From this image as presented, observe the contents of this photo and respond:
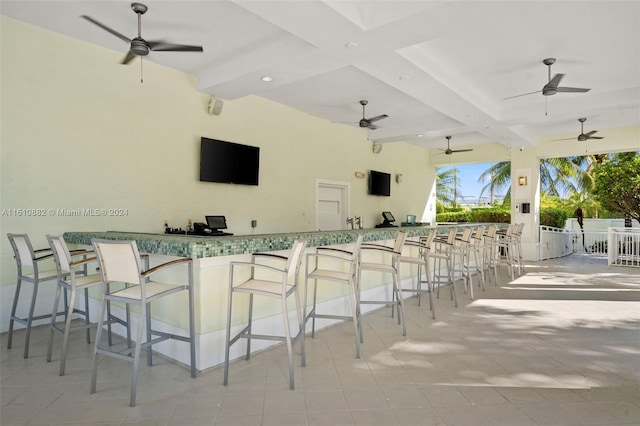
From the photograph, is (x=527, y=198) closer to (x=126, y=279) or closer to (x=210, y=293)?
(x=210, y=293)

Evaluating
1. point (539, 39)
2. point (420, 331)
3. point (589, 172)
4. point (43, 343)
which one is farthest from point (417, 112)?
point (589, 172)

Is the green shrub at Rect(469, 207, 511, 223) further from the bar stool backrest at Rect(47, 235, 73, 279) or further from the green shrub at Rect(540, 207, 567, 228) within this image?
the bar stool backrest at Rect(47, 235, 73, 279)

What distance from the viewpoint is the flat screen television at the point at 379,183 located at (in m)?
8.57

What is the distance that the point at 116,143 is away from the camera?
4.39 m

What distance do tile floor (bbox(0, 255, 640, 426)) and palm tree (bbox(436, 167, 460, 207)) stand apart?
13.3 metres

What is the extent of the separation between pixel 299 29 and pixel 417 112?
163 inches

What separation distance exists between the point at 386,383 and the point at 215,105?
4.43 m

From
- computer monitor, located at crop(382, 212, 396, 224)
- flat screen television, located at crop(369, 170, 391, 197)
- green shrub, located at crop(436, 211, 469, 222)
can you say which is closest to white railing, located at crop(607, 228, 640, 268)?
computer monitor, located at crop(382, 212, 396, 224)

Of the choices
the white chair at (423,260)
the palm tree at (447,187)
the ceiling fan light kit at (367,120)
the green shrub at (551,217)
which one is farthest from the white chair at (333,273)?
the palm tree at (447,187)

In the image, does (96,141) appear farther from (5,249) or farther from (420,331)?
(420,331)

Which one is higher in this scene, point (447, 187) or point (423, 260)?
point (447, 187)

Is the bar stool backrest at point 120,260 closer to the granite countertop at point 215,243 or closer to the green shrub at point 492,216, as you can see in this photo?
the granite countertop at point 215,243

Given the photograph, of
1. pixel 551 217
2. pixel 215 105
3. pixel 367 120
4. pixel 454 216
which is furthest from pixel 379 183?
pixel 551 217

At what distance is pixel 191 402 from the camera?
2.21 m
